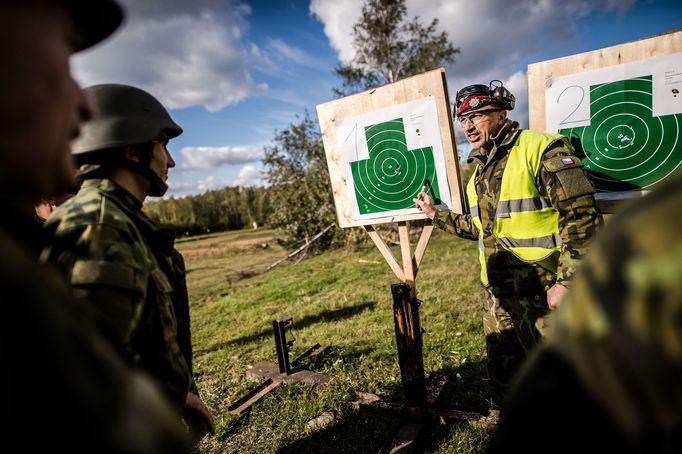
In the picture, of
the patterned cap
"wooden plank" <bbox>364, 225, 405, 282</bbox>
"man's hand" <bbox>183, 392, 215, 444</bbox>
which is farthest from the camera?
"wooden plank" <bbox>364, 225, 405, 282</bbox>

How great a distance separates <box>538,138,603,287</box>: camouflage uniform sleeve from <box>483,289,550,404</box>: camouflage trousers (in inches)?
18.7

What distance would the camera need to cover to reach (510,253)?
2799 mm

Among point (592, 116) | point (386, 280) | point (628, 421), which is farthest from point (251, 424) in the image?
point (386, 280)

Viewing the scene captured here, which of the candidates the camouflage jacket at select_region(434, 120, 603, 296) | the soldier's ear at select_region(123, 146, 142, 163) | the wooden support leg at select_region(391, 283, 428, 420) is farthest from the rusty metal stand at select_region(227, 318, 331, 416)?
the soldier's ear at select_region(123, 146, 142, 163)

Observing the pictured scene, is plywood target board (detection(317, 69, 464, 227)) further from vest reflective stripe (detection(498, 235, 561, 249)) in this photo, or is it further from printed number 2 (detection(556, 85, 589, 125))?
printed number 2 (detection(556, 85, 589, 125))

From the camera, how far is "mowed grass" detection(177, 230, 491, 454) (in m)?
3.32

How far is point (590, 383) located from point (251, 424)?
3760 millimetres

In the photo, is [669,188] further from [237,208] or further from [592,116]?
[237,208]

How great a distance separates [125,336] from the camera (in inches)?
52.8

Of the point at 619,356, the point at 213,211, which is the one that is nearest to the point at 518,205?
the point at 619,356

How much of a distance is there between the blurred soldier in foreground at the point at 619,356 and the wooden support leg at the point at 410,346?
2357 mm

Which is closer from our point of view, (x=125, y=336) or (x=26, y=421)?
(x=26, y=421)

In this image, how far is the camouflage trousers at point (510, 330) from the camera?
2.73 m

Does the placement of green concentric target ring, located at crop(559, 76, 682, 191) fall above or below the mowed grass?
above
